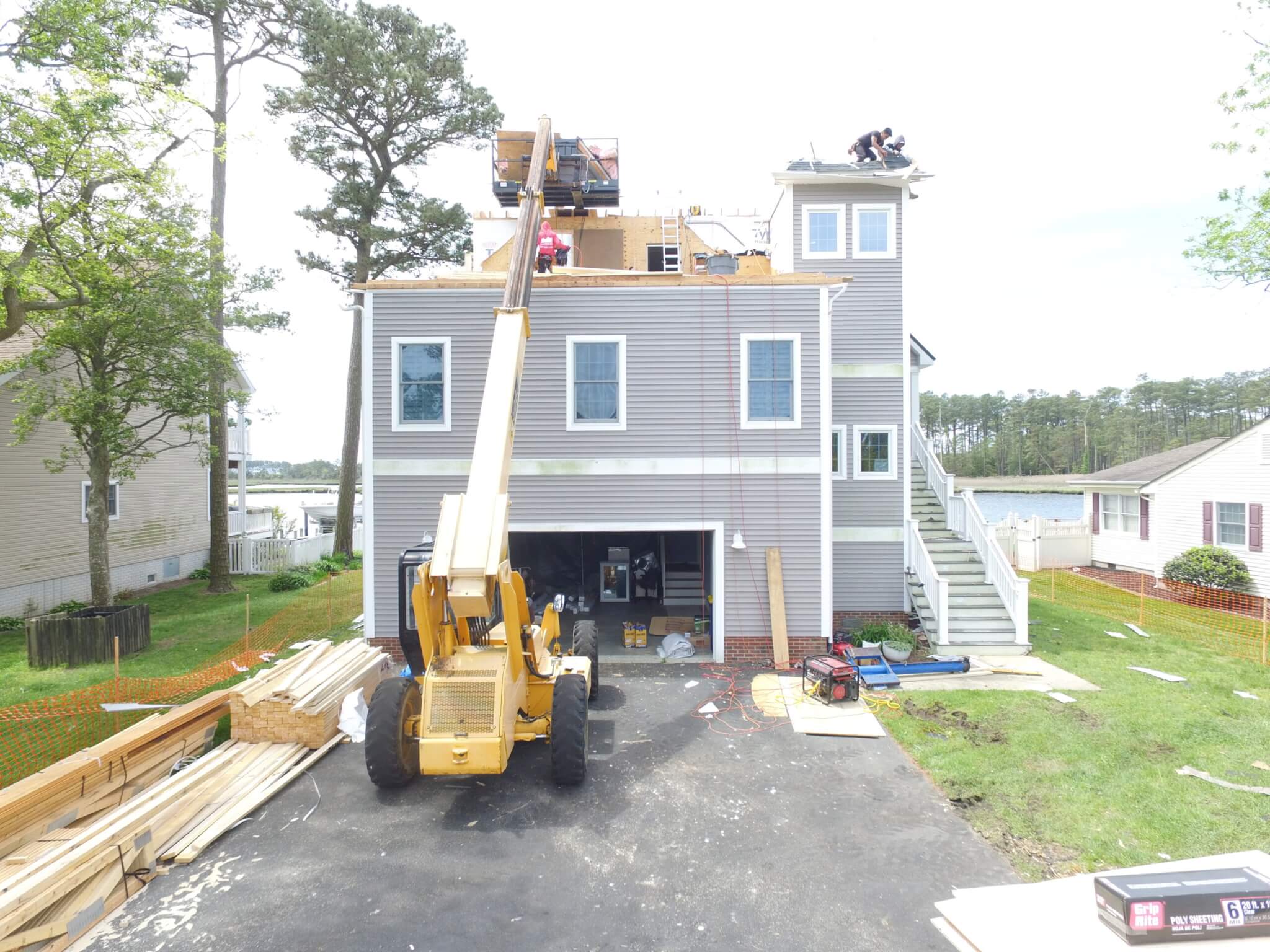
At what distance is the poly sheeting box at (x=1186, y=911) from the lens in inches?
102

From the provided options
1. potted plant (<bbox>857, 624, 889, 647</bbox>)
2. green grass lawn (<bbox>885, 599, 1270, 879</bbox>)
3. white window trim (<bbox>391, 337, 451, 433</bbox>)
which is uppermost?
white window trim (<bbox>391, 337, 451, 433</bbox>)

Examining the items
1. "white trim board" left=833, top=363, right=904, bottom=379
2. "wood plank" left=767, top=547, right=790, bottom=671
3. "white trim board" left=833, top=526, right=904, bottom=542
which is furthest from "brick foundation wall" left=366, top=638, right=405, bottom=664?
"white trim board" left=833, top=363, right=904, bottom=379

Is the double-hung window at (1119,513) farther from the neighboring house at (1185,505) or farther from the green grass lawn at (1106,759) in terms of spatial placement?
the green grass lawn at (1106,759)

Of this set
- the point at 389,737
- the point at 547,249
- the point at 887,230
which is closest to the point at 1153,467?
the point at 887,230

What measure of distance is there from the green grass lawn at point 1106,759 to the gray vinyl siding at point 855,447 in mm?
3984

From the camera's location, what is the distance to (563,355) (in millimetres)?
11945

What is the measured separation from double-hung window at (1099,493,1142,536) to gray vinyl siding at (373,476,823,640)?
16.2m

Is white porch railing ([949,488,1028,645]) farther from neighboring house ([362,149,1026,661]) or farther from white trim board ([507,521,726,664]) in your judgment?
white trim board ([507,521,726,664])

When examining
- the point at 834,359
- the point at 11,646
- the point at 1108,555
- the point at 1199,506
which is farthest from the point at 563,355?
the point at 1108,555

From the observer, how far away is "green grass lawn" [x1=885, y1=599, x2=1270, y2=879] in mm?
5926

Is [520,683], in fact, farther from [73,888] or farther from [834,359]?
[834,359]

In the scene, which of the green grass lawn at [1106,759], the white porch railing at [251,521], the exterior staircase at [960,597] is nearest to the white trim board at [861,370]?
the exterior staircase at [960,597]

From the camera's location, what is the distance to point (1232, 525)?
693 inches

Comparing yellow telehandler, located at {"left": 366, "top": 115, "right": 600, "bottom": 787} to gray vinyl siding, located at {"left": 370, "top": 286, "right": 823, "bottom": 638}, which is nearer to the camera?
yellow telehandler, located at {"left": 366, "top": 115, "right": 600, "bottom": 787}
